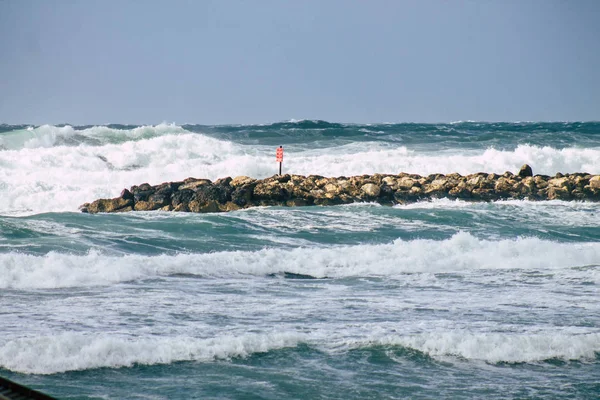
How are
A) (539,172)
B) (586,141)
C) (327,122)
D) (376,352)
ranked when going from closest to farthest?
(376,352)
(539,172)
(586,141)
(327,122)

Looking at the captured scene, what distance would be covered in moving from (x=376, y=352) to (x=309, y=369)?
3.41ft

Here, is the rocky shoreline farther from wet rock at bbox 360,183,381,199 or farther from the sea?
the sea

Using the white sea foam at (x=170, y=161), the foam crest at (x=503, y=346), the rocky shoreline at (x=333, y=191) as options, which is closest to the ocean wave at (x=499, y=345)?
the foam crest at (x=503, y=346)

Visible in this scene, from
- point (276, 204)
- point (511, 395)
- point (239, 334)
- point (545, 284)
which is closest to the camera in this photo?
point (511, 395)

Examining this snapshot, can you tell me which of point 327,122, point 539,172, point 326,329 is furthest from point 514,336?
point 327,122

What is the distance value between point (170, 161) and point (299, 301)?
1059 inches

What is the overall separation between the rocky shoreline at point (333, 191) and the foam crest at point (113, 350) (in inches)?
621

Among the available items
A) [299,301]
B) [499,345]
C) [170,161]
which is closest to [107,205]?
[170,161]

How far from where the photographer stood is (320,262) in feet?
54.0

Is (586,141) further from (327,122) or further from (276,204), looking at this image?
(276,204)

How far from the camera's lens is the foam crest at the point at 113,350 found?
28.0 ft

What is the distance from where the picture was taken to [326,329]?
1036 centimetres

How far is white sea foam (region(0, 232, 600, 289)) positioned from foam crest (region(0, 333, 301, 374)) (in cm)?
451

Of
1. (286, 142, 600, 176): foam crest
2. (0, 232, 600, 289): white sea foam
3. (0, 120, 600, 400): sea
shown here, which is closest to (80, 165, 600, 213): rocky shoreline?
(0, 120, 600, 400): sea
